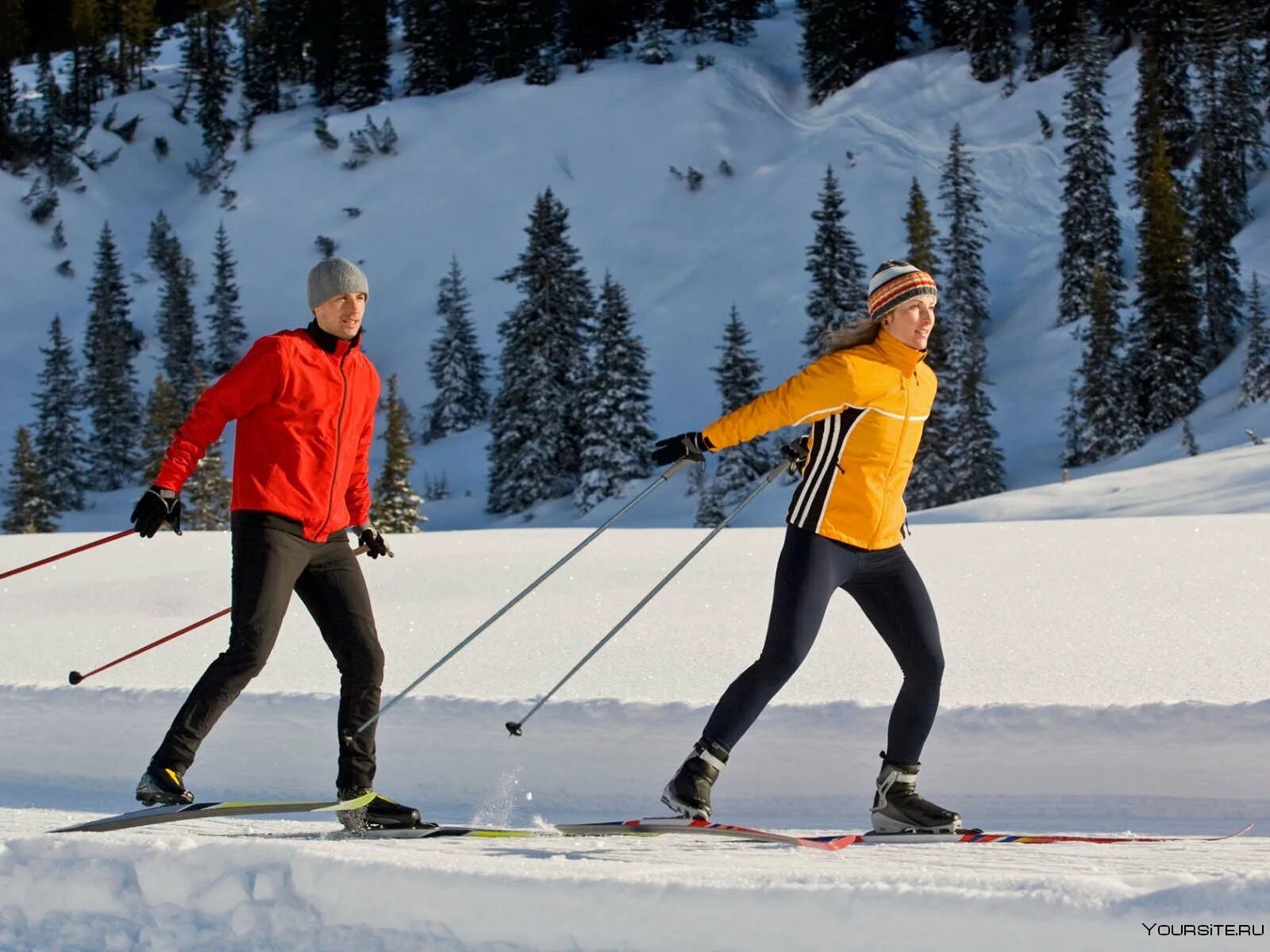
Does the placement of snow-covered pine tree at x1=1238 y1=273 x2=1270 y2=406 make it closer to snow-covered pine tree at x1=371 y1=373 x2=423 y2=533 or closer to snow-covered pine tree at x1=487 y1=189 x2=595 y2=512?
snow-covered pine tree at x1=487 y1=189 x2=595 y2=512

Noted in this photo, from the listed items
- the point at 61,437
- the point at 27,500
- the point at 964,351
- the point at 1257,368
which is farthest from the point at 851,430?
the point at 61,437

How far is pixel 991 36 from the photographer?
5512cm

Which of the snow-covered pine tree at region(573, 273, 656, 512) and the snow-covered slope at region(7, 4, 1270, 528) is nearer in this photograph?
the snow-covered pine tree at region(573, 273, 656, 512)

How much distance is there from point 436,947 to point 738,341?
3524 cm

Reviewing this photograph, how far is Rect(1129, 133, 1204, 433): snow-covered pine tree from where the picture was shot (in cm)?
3553

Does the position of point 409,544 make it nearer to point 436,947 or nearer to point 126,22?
point 436,947

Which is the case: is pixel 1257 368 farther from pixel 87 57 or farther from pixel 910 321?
pixel 87 57

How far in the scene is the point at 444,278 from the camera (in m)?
49.9

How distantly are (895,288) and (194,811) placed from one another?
270 cm

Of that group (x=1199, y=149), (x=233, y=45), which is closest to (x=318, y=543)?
(x=1199, y=149)

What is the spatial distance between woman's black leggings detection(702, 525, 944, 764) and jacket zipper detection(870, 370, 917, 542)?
10 cm

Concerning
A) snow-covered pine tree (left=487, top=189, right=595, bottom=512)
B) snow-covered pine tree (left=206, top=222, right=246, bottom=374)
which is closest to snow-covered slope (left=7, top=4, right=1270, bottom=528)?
snow-covered pine tree (left=487, top=189, right=595, bottom=512)

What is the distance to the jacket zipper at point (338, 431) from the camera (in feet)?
13.2

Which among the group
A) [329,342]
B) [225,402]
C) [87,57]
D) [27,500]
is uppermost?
[87,57]
